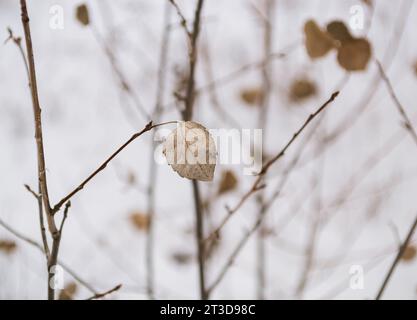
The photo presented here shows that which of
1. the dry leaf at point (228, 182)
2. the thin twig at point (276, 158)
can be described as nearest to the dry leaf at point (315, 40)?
the thin twig at point (276, 158)

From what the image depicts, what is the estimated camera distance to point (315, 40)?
2.34 ft

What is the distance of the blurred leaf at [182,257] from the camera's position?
232 centimetres

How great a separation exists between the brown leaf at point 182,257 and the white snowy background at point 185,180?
3cm

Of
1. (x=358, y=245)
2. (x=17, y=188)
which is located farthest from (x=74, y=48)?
(x=358, y=245)

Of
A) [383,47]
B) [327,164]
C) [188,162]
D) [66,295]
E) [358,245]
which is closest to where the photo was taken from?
[188,162]

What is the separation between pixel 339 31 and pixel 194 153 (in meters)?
0.38

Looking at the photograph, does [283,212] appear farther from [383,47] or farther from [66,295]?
[66,295]

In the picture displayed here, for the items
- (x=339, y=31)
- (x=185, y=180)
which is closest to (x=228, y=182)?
(x=339, y=31)

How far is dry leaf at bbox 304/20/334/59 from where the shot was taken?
71 centimetres

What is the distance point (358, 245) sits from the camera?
2.45m

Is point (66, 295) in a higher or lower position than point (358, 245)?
lower

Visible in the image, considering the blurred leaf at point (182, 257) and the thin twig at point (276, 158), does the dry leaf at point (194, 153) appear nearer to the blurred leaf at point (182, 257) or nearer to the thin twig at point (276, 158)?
the thin twig at point (276, 158)

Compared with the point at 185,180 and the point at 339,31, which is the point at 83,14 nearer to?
the point at 339,31

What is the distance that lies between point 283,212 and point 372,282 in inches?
31.8
